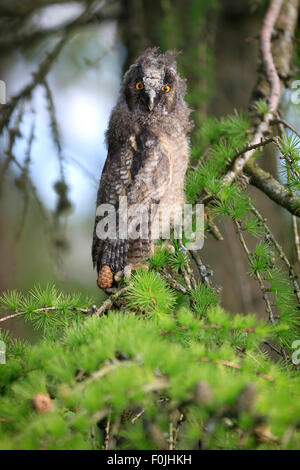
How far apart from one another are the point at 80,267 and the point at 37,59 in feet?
14.7

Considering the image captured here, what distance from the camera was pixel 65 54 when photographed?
3.31 meters

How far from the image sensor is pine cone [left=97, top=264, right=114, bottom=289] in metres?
1.83

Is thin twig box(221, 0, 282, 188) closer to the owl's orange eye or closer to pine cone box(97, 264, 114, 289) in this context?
the owl's orange eye

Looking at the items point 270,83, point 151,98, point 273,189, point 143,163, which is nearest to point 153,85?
point 151,98

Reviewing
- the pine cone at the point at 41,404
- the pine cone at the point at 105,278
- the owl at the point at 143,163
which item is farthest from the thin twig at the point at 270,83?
the pine cone at the point at 41,404

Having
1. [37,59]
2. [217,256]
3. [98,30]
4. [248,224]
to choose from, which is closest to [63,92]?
[98,30]

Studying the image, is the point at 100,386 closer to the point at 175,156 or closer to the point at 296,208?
the point at 296,208

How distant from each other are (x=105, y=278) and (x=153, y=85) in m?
0.98

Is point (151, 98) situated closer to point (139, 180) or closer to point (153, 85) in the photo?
point (153, 85)

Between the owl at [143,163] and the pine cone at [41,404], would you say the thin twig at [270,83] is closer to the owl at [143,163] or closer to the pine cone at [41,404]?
the owl at [143,163]

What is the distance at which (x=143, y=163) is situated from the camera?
203cm

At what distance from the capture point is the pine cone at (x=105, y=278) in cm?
183

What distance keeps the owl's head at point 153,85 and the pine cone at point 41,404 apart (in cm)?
151

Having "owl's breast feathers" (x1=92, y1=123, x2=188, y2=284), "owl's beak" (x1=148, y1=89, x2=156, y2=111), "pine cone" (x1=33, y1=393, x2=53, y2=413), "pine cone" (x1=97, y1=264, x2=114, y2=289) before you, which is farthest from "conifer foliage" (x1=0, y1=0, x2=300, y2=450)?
"owl's beak" (x1=148, y1=89, x2=156, y2=111)
